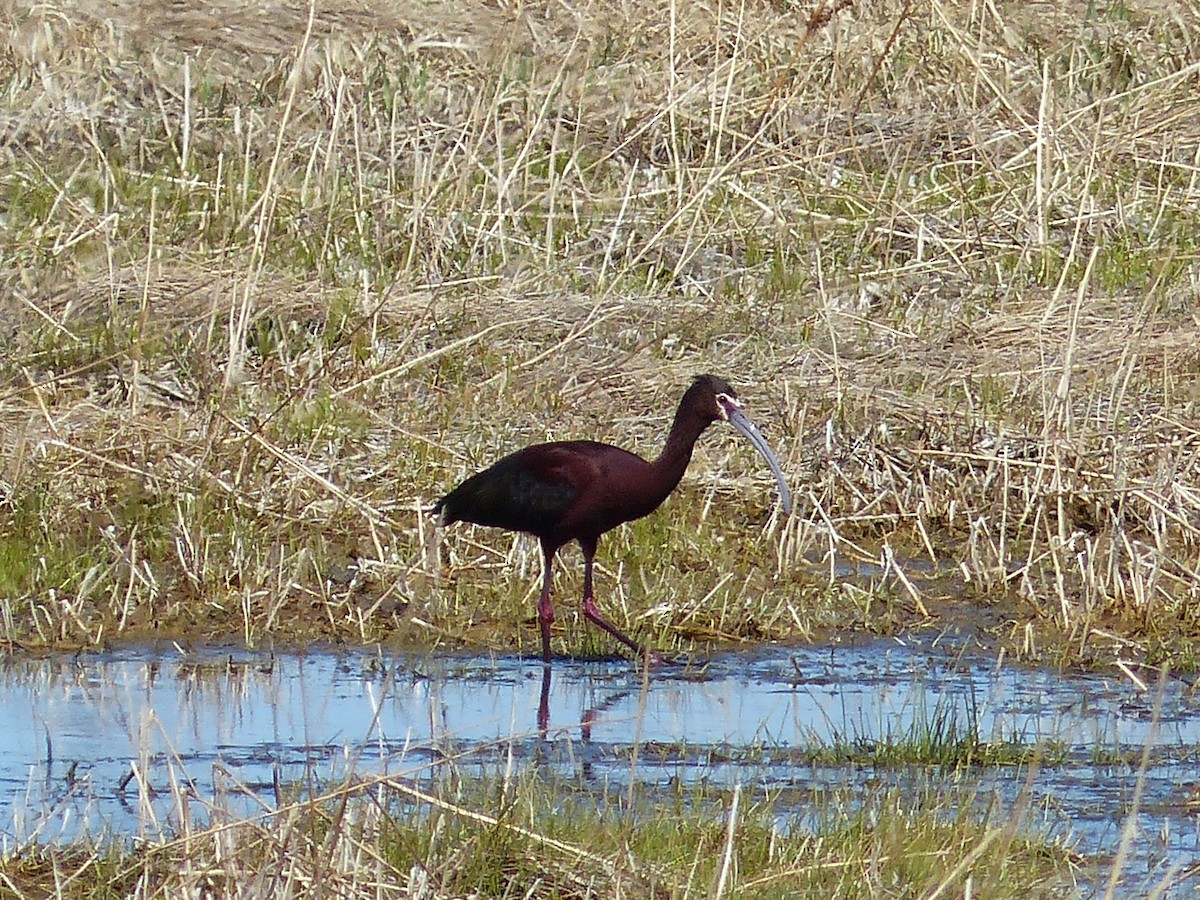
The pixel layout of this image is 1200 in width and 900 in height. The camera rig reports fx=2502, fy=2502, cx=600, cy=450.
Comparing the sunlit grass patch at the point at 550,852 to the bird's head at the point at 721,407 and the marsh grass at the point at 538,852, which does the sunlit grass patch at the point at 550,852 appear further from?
the bird's head at the point at 721,407

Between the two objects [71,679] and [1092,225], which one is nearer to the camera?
[71,679]

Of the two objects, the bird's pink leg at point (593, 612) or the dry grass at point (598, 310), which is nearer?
the bird's pink leg at point (593, 612)

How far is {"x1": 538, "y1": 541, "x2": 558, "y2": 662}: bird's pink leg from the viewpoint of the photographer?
22.7 feet

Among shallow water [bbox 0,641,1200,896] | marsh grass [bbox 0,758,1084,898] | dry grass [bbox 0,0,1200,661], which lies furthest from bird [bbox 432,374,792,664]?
marsh grass [bbox 0,758,1084,898]

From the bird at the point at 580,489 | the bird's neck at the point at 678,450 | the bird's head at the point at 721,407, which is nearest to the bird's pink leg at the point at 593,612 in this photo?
the bird at the point at 580,489

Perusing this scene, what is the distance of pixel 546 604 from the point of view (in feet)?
23.2

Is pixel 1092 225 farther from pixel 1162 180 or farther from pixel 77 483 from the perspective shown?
pixel 77 483

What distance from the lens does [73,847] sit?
4633mm

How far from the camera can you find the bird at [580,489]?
7.18 metres

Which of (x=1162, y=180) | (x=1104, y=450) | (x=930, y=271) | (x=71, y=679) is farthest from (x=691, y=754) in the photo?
(x=1162, y=180)

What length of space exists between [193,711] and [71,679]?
0.52m

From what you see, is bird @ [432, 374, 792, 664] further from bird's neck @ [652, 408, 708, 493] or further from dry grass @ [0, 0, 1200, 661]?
dry grass @ [0, 0, 1200, 661]

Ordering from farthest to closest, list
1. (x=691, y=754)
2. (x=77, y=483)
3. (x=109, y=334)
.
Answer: (x=109, y=334), (x=77, y=483), (x=691, y=754)

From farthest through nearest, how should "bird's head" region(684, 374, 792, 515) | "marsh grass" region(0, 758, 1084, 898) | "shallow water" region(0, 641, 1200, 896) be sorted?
"bird's head" region(684, 374, 792, 515) → "shallow water" region(0, 641, 1200, 896) → "marsh grass" region(0, 758, 1084, 898)
